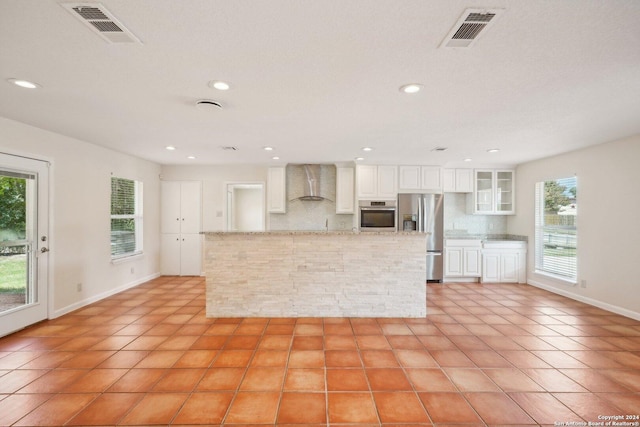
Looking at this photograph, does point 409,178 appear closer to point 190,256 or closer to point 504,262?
point 504,262

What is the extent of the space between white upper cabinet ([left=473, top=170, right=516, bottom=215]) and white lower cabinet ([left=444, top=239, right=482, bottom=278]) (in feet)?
2.70

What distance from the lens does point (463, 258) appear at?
5.58m

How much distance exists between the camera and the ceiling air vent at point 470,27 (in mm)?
1426

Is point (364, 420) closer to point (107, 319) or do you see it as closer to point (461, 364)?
point (461, 364)

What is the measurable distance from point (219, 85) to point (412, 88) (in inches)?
62.2

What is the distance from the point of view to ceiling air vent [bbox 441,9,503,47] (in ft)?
4.68

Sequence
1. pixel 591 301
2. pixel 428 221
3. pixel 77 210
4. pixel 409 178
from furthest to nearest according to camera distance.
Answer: pixel 409 178 < pixel 428 221 < pixel 591 301 < pixel 77 210

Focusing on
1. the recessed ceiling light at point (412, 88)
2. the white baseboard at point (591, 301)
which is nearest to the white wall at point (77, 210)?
the recessed ceiling light at point (412, 88)

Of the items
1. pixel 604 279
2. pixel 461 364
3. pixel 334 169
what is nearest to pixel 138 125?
pixel 334 169

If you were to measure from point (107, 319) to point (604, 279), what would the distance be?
6964 mm

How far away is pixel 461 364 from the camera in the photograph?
2496 millimetres

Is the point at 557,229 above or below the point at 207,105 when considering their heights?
below

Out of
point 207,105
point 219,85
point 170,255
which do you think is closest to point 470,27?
point 219,85

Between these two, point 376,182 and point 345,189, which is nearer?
point 376,182
